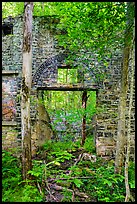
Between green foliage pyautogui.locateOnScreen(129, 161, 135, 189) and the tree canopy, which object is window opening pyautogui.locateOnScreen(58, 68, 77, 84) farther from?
green foliage pyautogui.locateOnScreen(129, 161, 135, 189)

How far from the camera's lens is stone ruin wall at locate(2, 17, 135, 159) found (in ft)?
24.2

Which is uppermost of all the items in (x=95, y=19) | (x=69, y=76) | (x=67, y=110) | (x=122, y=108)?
(x=95, y=19)

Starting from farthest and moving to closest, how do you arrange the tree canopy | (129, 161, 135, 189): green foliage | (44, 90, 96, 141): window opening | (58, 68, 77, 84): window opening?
1. (44, 90, 96, 141): window opening
2. (58, 68, 77, 84): window opening
3. (129, 161, 135, 189): green foliage
4. the tree canopy

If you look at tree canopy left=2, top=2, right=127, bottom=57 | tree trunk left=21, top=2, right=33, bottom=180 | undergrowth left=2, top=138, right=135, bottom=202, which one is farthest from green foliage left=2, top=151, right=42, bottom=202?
tree canopy left=2, top=2, right=127, bottom=57

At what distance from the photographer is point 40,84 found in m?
7.53

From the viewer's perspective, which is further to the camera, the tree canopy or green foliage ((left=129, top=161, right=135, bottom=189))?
green foliage ((left=129, top=161, right=135, bottom=189))

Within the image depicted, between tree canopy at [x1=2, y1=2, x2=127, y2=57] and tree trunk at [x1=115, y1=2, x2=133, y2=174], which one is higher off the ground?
tree canopy at [x1=2, y1=2, x2=127, y2=57]

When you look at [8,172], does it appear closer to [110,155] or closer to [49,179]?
[49,179]

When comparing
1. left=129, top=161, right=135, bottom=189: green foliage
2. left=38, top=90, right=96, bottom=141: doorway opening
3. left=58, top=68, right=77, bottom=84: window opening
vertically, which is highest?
left=58, top=68, right=77, bottom=84: window opening

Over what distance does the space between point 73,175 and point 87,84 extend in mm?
3052

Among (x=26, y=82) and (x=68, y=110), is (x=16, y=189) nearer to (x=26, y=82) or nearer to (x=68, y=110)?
(x=26, y=82)

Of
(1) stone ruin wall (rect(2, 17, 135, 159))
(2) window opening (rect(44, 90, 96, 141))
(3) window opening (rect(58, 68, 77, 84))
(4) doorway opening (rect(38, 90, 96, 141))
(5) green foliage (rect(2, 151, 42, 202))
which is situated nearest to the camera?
(5) green foliage (rect(2, 151, 42, 202))

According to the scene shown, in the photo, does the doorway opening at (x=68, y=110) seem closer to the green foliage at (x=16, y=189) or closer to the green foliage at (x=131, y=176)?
the green foliage at (x=131, y=176)

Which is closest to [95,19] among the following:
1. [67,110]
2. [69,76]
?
[67,110]
